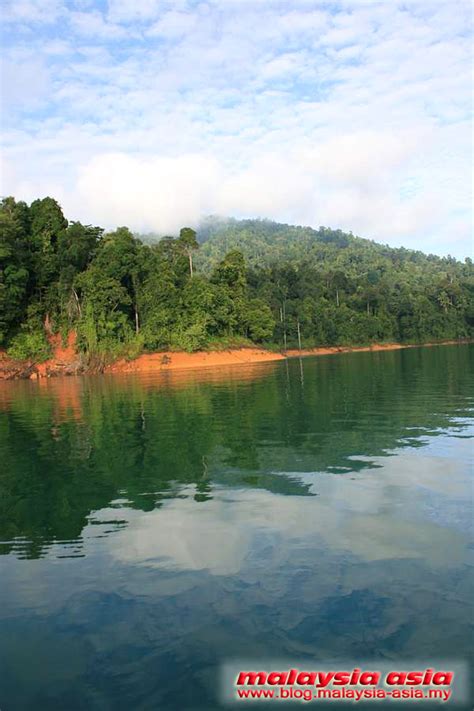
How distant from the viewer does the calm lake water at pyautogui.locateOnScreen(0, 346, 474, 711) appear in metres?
5.03

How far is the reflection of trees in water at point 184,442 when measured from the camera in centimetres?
1036

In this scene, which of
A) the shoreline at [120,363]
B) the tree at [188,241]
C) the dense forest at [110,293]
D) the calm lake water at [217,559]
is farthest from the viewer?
the tree at [188,241]

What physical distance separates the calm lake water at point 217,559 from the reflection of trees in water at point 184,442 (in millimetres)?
93

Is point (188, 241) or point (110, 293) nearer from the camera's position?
point (110, 293)

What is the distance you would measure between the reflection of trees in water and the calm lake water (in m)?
0.09

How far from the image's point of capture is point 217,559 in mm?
7254

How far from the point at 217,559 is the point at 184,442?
8.62 m

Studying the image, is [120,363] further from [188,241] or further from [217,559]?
[217,559]

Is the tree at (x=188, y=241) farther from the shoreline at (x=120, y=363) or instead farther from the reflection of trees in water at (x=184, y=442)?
the reflection of trees in water at (x=184, y=442)

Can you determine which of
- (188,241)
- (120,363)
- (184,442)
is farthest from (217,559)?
(188,241)

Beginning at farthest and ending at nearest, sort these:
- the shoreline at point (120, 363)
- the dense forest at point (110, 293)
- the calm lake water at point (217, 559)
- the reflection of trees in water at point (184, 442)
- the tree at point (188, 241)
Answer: the tree at point (188, 241), the dense forest at point (110, 293), the shoreline at point (120, 363), the reflection of trees in water at point (184, 442), the calm lake water at point (217, 559)

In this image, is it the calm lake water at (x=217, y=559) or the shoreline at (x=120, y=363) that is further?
the shoreline at (x=120, y=363)

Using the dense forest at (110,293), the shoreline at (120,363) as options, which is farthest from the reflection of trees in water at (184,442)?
the dense forest at (110,293)

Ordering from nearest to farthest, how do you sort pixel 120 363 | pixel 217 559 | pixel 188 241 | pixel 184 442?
pixel 217 559 → pixel 184 442 → pixel 120 363 → pixel 188 241
